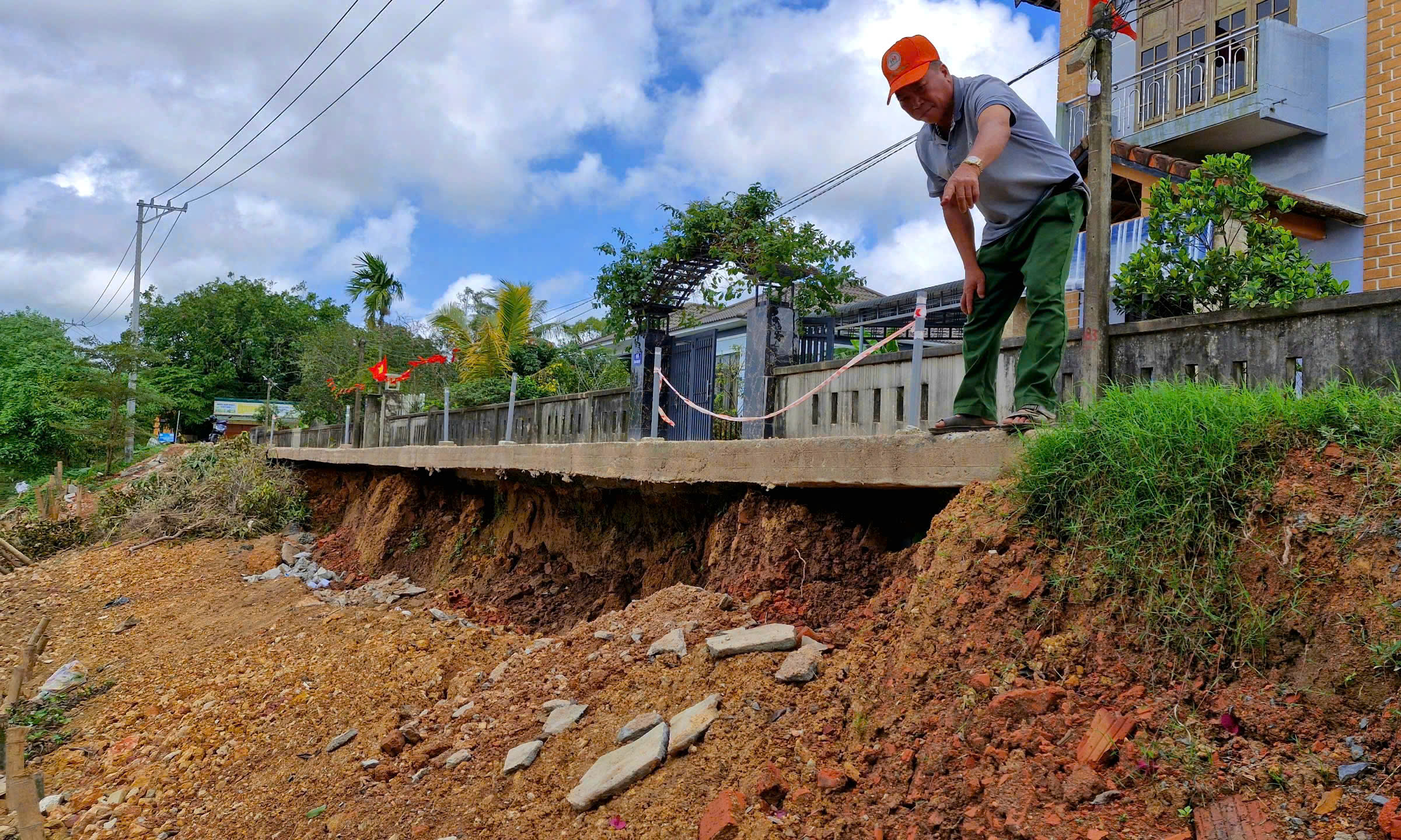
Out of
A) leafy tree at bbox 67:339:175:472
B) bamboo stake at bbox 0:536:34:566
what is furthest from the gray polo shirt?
leafy tree at bbox 67:339:175:472

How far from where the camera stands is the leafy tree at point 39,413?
2797 cm

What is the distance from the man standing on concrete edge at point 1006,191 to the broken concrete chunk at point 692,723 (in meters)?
1.43

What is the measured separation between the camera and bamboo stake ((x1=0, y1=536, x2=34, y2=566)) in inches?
665

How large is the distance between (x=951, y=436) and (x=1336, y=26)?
33.9 ft

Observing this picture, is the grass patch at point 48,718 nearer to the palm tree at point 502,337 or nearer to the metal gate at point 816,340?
the metal gate at point 816,340

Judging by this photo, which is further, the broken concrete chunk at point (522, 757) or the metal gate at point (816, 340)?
the metal gate at point (816, 340)

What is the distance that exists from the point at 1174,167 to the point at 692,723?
9.95 metres

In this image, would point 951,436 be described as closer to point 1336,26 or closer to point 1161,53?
point 1336,26

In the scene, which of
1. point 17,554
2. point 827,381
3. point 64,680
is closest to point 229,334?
point 17,554

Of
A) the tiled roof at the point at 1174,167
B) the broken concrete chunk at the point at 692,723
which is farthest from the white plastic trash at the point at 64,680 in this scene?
the tiled roof at the point at 1174,167

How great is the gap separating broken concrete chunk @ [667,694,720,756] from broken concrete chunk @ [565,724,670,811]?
42 millimetres

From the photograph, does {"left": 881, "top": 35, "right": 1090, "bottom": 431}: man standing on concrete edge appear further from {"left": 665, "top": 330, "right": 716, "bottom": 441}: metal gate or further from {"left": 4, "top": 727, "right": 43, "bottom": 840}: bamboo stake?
{"left": 4, "top": 727, "right": 43, "bottom": 840}: bamboo stake

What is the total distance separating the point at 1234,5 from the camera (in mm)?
11609

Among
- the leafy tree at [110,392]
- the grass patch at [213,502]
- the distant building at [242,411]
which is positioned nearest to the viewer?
the grass patch at [213,502]
